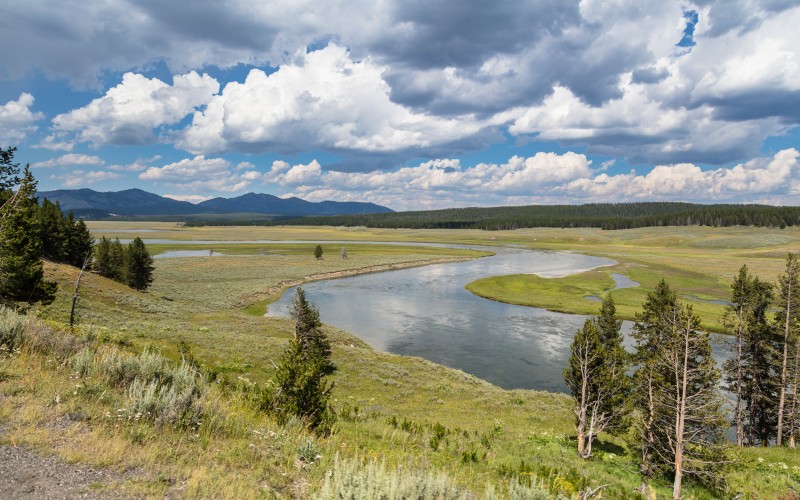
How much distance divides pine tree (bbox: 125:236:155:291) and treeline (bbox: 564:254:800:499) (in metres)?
62.7

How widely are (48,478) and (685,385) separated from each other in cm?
1950

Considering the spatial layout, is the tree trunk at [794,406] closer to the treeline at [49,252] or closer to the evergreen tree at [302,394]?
the evergreen tree at [302,394]

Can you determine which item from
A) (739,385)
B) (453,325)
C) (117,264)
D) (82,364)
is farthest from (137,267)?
(739,385)

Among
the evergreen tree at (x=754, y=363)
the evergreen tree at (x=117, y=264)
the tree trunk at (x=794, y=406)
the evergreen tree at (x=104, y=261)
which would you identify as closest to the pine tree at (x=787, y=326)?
the tree trunk at (x=794, y=406)

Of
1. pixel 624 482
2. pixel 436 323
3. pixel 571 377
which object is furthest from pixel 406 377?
pixel 436 323

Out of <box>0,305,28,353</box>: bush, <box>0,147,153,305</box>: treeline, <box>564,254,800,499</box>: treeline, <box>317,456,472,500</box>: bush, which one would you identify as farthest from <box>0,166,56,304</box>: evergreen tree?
<box>564,254,800,499</box>: treeline

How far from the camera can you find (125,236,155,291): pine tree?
203ft

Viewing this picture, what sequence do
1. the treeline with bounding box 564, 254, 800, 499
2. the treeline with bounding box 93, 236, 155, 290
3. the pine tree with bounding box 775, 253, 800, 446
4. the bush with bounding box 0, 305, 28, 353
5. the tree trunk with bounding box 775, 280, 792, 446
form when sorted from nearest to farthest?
1. the bush with bounding box 0, 305, 28, 353
2. the treeline with bounding box 564, 254, 800, 499
3. the tree trunk with bounding box 775, 280, 792, 446
4. the pine tree with bounding box 775, 253, 800, 446
5. the treeline with bounding box 93, 236, 155, 290

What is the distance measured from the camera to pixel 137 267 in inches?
2452

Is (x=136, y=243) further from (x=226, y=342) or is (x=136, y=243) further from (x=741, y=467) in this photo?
(x=741, y=467)

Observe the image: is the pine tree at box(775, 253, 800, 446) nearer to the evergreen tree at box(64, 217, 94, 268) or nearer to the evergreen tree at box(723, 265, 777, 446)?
the evergreen tree at box(723, 265, 777, 446)

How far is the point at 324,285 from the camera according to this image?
8188cm

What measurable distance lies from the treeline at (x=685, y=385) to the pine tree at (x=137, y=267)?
206 ft

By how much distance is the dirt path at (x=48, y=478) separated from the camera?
19.0ft
